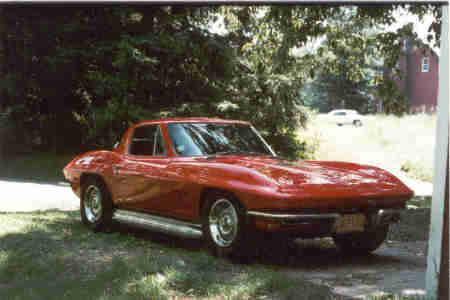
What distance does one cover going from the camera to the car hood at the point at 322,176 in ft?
17.6

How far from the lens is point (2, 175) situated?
19453 mm

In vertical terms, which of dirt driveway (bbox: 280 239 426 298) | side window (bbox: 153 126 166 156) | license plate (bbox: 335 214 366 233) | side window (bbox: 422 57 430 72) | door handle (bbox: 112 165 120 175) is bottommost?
dirt driveway (bbox: 280 239 426 298)

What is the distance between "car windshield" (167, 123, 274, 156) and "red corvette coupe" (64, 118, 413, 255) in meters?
0.01

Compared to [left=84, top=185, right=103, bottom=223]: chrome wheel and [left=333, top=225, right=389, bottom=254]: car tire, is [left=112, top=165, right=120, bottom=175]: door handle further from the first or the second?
[left=333, top=225, right=389, bottom=254]: car tire

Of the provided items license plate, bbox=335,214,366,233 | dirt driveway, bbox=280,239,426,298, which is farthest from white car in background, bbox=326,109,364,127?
license plate, bbox=335,214,366,233

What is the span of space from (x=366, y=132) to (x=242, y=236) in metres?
22.3

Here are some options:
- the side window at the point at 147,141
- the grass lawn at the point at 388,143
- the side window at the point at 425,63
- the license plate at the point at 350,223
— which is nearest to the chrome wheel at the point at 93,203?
the side window at the point at 147,141

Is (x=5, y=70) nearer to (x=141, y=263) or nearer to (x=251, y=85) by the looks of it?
(x=251, y=85)

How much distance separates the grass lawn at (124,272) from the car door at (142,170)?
49 centimetres

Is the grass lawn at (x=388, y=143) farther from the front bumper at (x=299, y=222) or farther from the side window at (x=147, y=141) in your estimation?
the front bumper at (x=299, y=222)

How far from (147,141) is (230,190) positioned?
205cm

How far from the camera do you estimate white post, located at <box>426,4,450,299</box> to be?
396 centimetres

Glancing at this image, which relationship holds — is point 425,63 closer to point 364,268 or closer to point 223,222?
point 364,268

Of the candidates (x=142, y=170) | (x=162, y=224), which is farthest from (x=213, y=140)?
(x=162, y=224)
